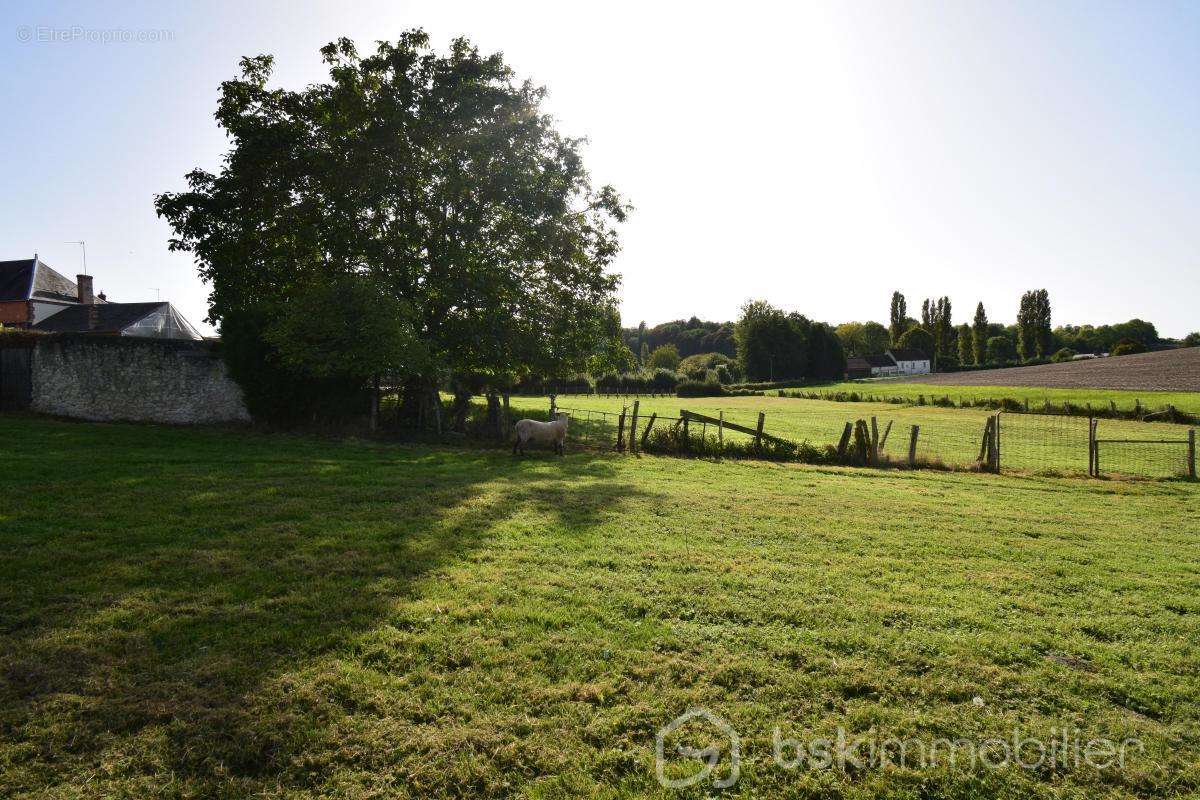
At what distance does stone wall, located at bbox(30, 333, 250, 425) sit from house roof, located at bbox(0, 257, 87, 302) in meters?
31.5

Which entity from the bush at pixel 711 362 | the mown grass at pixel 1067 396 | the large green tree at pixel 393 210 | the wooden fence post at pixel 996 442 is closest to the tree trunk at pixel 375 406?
the large green tree at pixel 393 210

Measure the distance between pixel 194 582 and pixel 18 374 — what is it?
76.2ft

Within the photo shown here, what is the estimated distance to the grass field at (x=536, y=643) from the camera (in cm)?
346

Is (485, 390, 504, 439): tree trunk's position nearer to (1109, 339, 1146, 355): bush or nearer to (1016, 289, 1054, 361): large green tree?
(1109, 339, 1146, 355): bush

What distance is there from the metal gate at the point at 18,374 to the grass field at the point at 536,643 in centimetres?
1569

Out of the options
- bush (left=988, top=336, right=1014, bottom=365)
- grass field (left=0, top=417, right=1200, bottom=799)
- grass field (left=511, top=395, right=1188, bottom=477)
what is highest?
bush (left=988, top=336, right=1014, bottom=365)

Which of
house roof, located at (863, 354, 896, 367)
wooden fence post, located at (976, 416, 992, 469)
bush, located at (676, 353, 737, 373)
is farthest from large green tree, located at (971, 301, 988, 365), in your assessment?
wooden fence post, located at (976, 416, 992, 469)

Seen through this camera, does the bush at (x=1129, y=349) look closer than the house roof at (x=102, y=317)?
No

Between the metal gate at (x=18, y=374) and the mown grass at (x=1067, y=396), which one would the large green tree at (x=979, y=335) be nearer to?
the mown grass at (x=1067, y=396)

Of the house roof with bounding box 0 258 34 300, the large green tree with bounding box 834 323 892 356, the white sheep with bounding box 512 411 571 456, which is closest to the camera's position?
the white sheep with bounding box 512 411 571 456

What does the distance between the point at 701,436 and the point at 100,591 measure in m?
15.9

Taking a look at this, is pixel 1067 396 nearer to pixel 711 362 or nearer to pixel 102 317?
pixel 711 362

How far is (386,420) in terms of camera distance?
861 inches

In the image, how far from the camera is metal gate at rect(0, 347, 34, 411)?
2098 cm
